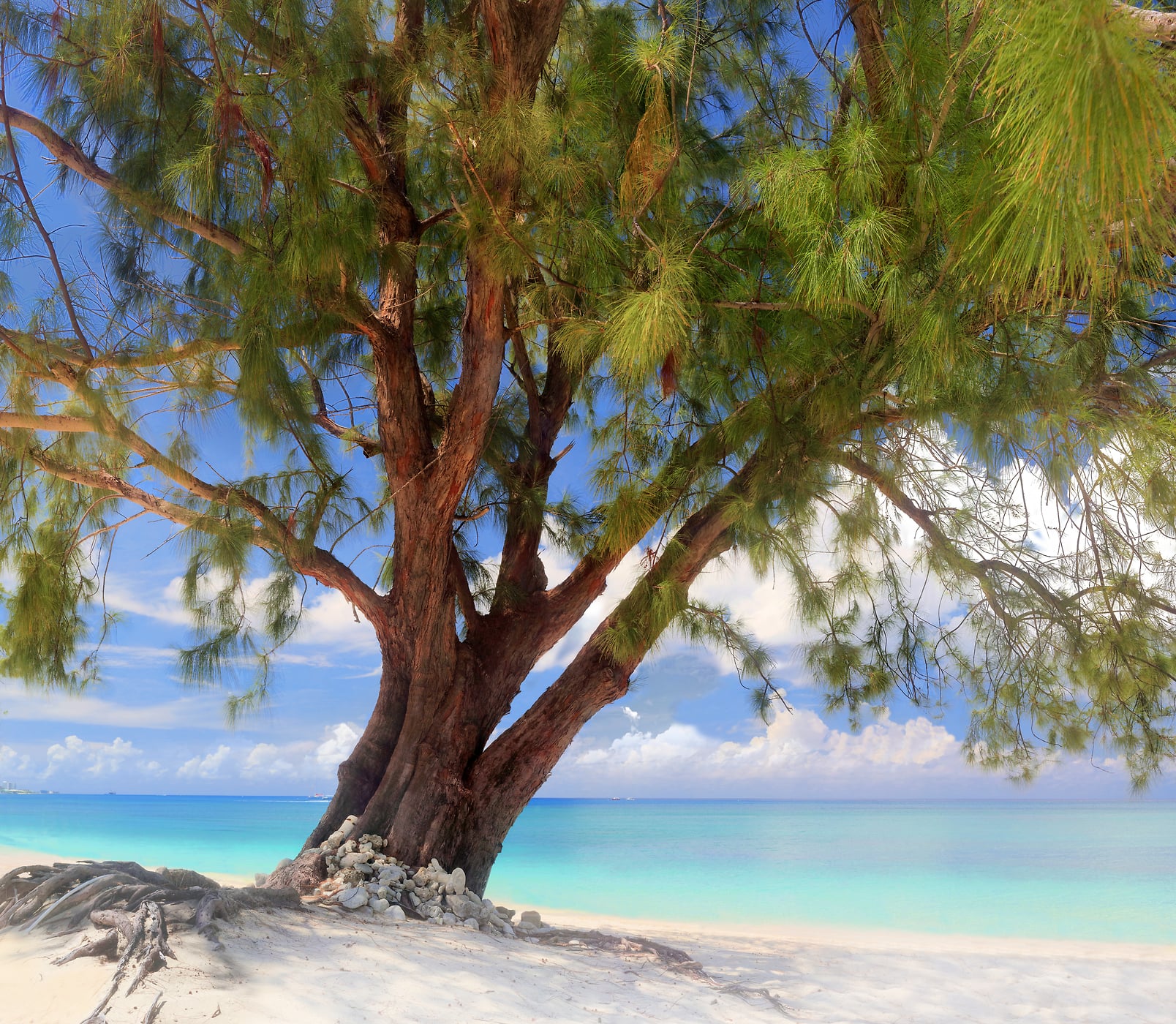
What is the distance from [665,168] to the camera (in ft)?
5.74

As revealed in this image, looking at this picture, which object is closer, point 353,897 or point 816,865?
point 353,897

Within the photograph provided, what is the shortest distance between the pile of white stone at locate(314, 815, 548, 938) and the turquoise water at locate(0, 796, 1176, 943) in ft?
15.3

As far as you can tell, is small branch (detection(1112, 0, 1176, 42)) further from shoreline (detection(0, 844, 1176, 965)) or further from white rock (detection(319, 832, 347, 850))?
shoreline (detection(0, 844, 1176, 965))

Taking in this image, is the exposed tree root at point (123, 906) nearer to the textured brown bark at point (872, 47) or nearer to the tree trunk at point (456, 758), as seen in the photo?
the tree trunk at point (456, 758)

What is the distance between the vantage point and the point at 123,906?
69.9 inches

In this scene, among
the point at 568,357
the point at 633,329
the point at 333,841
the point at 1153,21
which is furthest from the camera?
the point at 333,841

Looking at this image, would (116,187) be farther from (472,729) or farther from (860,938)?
(860,938)

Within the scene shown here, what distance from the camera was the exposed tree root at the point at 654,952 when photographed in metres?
2.13

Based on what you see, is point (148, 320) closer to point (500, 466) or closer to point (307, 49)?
point (307, 49)

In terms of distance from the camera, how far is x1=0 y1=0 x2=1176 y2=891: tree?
5.68ft

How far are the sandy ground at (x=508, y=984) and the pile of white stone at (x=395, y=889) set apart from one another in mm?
137

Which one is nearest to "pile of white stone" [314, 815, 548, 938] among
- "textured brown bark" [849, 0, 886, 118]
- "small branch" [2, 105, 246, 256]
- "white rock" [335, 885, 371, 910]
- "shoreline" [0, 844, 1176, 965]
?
"white rock" [335, 885, 371, 910]

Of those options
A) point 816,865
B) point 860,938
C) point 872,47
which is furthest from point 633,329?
point 816,865

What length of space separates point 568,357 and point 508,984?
137 cm
